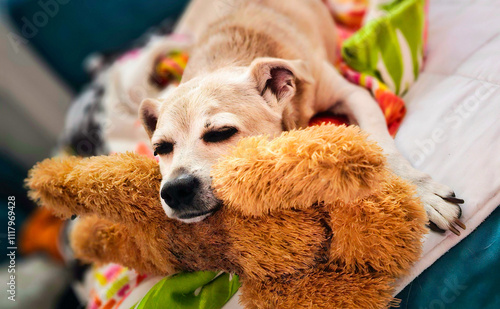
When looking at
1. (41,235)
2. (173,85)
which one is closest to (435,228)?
(173,85)

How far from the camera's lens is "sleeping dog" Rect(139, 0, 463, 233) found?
0.89m

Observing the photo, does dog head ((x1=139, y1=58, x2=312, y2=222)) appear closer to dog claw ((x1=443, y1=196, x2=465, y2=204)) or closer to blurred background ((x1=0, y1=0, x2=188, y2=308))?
dog claw ((x1=443, y1=196, x2=465, y2=204))

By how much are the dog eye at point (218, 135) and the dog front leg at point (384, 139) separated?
41 cm

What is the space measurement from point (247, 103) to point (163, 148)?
0.30 meters

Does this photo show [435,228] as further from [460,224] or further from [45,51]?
[45,51]

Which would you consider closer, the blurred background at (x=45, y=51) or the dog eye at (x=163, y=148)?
the dog eye at (x=163, y=148)

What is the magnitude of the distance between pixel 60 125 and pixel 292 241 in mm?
2903

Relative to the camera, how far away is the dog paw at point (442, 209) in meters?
0.86

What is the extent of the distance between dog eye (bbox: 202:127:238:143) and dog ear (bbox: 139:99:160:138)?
1.01 feet

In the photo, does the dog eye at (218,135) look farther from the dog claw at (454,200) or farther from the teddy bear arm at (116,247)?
the dog claw at (454,200)

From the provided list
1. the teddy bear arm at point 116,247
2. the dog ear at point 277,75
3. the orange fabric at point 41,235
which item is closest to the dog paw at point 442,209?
the dog ear at point 277,75

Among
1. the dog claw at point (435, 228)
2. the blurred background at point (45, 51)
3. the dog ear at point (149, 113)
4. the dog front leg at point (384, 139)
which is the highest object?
the blurred background at point (45, 51)

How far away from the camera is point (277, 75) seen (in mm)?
1188

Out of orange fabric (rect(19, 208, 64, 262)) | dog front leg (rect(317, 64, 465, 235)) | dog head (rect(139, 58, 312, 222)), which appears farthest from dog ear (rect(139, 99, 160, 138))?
orange fabric (rect(19, 208, 64, 262))
